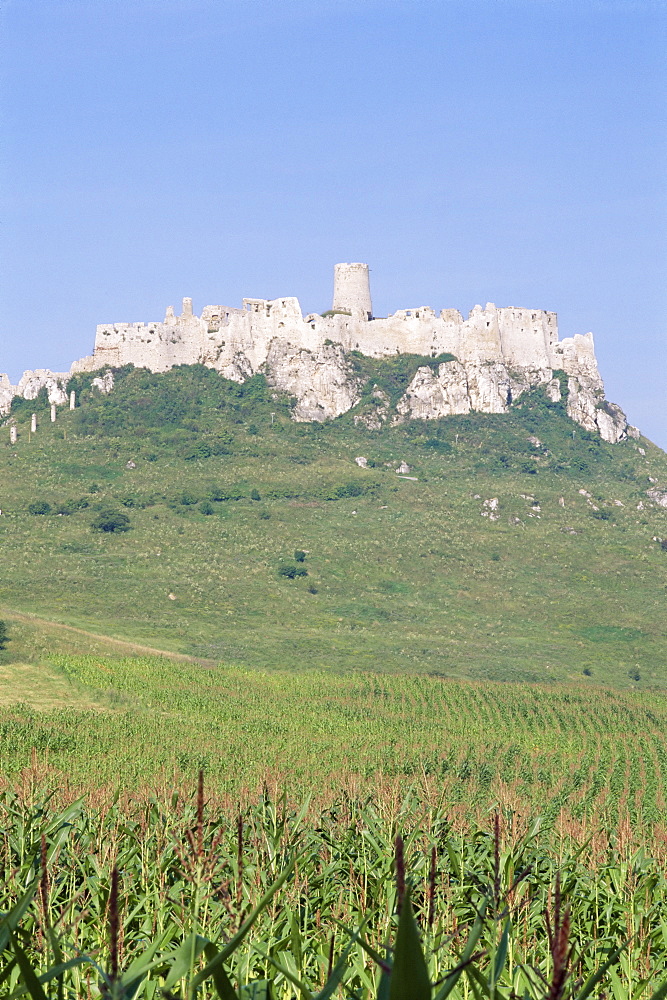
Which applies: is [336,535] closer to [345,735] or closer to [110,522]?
[110,522]

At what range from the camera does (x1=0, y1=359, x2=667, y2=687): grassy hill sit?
66.8m

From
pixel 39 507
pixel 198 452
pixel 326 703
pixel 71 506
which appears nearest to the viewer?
pixel 326 703

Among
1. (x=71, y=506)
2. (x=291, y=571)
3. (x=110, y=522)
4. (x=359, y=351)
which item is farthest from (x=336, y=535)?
(x=359, y=351)

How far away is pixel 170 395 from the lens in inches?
4099

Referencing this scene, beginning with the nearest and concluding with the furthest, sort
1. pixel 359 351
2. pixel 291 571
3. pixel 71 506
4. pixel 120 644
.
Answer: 1. pixel 120 644
2. pixel 291 571
3. pixel 71 506
4. pixel 359 351

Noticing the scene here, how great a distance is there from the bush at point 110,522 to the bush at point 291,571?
1315 cm

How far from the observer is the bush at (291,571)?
7881cm

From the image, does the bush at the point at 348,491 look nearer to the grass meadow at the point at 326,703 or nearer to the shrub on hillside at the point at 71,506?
the grass meadow at the point at 326,703

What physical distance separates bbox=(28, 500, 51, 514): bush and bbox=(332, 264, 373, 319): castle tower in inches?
1470

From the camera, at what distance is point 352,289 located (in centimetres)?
10862

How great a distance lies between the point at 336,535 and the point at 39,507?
903 inches

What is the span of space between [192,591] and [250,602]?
390cm

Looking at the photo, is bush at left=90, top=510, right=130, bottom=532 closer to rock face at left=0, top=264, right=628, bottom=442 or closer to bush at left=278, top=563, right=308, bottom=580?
bush at left=278, top=563, right=308, bottom=580

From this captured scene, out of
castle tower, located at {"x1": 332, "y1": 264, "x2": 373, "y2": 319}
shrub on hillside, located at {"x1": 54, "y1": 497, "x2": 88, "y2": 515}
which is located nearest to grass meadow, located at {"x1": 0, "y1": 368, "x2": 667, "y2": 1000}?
shrub on hillside, located at {"x1": 54, "y1": 497, "x2": 88, "y2": 515}
